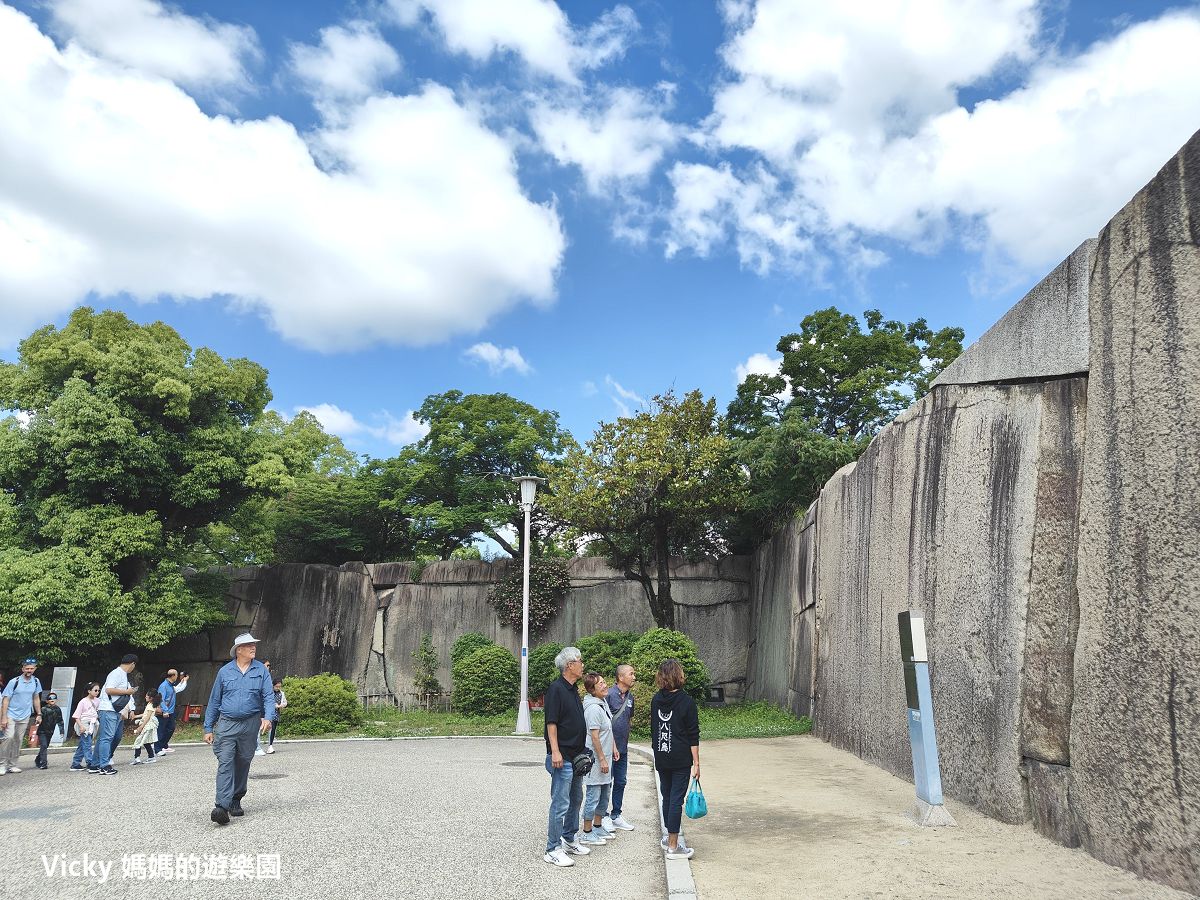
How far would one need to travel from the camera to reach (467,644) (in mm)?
21297

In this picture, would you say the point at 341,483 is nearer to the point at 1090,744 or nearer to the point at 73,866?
the point at 73,866

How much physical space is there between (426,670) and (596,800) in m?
16.3

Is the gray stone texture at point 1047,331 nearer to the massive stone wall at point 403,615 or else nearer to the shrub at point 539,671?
the shrub at point 539,671

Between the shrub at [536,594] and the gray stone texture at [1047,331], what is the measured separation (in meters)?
15.7

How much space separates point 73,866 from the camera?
606cm

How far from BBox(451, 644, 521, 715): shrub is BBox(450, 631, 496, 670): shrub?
1.01m

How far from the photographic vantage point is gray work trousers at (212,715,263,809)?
296 inches

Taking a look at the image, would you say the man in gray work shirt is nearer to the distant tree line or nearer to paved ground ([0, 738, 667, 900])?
paved ground ([0, 738, 667, 900])

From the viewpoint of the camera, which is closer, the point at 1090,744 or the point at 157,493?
the point at 1090,744

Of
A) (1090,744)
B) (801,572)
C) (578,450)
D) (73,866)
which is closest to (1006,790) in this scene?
(1090,744)

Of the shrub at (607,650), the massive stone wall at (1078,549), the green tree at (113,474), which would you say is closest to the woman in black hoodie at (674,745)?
the massive stone wall at (1078,549)

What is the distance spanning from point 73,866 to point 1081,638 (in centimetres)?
741

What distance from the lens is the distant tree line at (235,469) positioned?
1833cm

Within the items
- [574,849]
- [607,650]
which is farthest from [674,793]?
[607,650]
